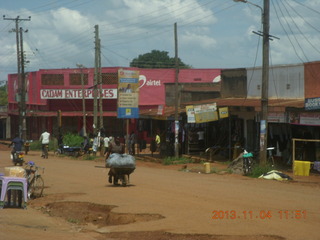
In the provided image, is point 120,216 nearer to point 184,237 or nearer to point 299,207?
point 184,237

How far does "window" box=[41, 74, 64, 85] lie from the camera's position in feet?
188

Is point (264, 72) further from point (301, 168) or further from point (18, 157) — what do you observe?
point (18, 157)

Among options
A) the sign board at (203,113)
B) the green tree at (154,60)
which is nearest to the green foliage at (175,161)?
the sign board at (203,113)

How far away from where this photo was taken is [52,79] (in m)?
57.6

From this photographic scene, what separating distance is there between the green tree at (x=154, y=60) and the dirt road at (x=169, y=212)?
298ft

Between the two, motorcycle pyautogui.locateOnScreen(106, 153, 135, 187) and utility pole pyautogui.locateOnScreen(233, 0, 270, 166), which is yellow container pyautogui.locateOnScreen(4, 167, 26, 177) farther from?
utility pole pyautogui.locateOnScreen(233, 0, 270, 166)

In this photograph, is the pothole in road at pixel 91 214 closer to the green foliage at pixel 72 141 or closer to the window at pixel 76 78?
the green foliage at pixel 72 141

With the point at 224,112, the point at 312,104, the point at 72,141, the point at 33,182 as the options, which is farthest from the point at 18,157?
the point at 312,104

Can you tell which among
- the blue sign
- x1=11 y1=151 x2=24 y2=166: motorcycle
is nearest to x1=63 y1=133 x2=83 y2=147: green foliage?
x1=11 y1=151 x2=24 y2=166: motorcycle

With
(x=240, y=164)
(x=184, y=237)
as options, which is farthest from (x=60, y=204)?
(x=240, y=164)

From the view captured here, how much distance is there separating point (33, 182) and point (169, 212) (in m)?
5.38

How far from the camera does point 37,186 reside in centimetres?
1659

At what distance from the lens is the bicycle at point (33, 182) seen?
16.1 m

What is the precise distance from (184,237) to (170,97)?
40736 mm
